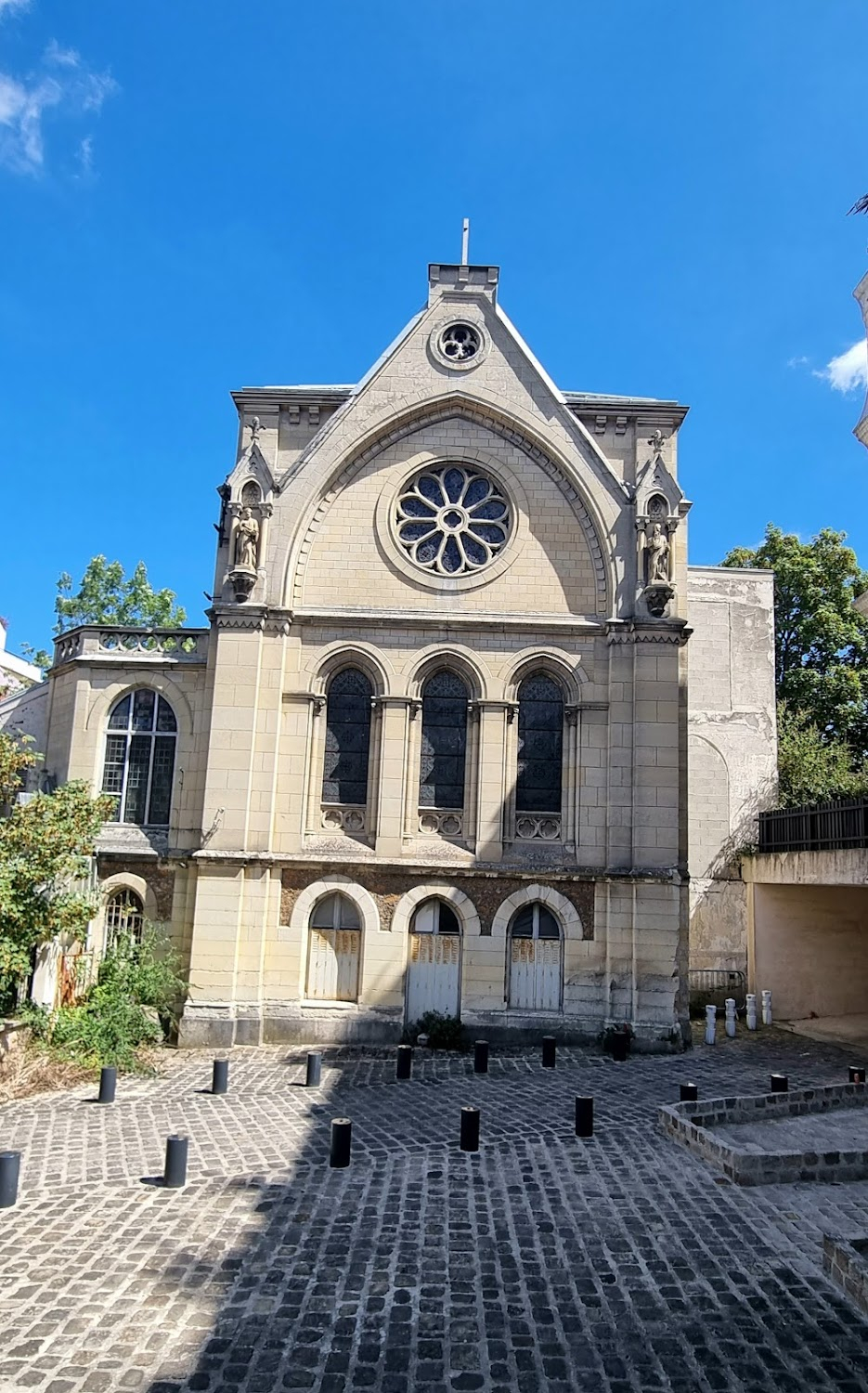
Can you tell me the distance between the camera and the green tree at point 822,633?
34969 millimetres

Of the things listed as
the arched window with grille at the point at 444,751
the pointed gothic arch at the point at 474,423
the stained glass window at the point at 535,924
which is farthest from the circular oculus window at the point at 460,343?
the stained glass window at the point at 535,924

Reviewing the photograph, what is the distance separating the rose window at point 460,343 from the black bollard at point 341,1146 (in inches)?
652

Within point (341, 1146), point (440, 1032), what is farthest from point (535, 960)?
point (341, 1146)

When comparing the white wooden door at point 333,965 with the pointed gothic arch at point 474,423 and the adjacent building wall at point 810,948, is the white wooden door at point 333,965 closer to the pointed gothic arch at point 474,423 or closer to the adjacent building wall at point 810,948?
the pointed gothic arch at point 474,423

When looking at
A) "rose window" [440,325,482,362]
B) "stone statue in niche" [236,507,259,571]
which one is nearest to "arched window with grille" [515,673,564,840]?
"stone statue in niche" [236,507,259,571]

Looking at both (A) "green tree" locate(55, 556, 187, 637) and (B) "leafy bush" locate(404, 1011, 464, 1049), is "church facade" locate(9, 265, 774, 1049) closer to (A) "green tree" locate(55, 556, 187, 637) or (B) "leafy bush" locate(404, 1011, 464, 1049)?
(B) "leafy bush" locate(404, 1011, 464, 1049)

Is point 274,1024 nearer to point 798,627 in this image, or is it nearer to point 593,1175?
point 593,1175

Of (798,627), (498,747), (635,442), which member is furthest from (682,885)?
(798,627)

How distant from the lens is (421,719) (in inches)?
810

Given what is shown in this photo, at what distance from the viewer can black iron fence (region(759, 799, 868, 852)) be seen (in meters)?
19.2

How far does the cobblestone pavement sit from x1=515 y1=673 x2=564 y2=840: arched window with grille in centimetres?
675

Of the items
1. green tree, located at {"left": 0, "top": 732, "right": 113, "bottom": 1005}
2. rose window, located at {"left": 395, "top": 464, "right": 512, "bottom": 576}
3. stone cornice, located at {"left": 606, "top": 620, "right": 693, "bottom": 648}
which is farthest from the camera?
rose window, located at {"left": 395, "top": 464, "right": 512, "bottom": 576}

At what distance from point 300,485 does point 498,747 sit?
7.36 metres

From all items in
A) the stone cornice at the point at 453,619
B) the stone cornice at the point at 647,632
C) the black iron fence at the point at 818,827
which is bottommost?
the black iron fence at the point at 818,827
